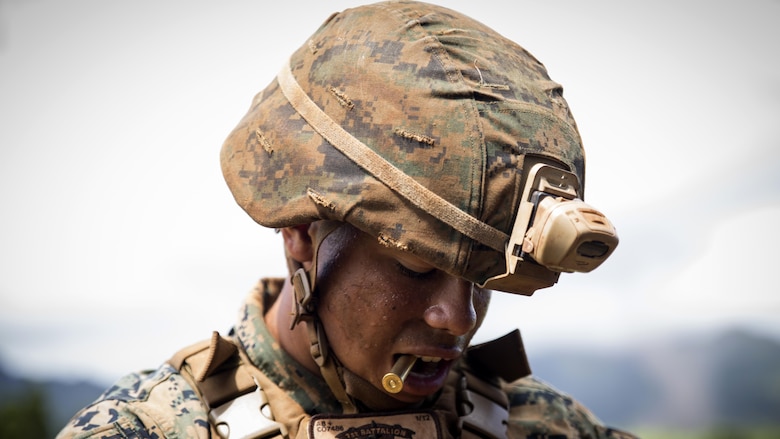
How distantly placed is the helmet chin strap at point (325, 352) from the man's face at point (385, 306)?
3 centimetres

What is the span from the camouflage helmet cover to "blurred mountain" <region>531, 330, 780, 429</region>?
5.49 m

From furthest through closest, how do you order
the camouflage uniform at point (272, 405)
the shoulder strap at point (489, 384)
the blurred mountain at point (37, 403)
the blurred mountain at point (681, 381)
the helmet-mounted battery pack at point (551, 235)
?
the blurred mountain at point (681, 381), the blurred mountain at point (37, 403), the shoulder strap at point (489, 384), the camouflage uniform at point (272, 405), the helmet-mounted battery pack at point (551, 235)

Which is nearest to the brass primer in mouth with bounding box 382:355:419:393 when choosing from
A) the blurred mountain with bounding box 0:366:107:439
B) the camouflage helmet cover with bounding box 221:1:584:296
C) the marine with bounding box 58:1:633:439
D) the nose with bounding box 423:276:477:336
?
the marine with bounding box 58:1:633:439

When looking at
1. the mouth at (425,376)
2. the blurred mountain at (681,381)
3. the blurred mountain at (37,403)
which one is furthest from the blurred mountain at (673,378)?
the mouth at (425,376)

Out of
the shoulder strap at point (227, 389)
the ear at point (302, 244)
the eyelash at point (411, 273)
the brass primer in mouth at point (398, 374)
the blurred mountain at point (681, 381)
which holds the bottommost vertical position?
the blurred mountain at point (681, 381)

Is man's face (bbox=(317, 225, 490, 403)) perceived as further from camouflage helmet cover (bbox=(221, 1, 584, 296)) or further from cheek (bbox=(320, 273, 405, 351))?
camouflage helmet cover (bbox=(221, 1, 584, 296))

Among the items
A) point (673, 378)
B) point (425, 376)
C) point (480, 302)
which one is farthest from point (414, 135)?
point (673, 378)

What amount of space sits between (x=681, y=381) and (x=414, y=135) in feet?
20.7

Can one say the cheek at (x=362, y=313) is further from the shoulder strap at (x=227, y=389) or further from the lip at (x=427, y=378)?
the shoulder strap at (x=227, y=389)

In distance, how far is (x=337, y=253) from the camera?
2.86 m

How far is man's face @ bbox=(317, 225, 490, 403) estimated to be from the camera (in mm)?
2779

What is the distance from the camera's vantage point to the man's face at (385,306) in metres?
2.78

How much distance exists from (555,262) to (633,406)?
613cm

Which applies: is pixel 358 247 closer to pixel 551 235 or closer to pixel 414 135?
pixel 414 135
